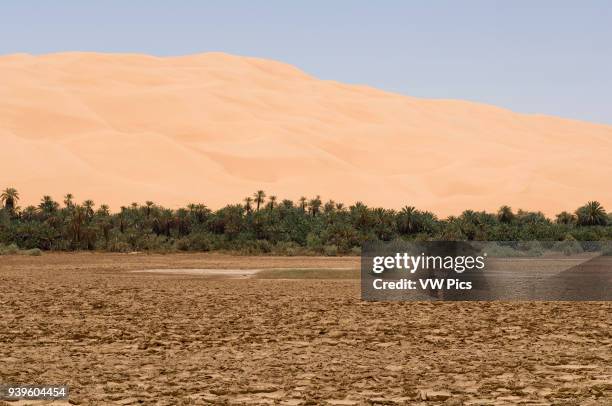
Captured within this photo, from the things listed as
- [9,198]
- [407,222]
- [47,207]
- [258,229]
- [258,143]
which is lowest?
[258,229]

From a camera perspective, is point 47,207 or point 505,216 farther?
point 47,207

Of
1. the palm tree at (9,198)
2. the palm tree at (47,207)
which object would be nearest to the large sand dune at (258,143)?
the palm tree at (9,198)

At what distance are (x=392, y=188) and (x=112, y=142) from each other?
3053 cm

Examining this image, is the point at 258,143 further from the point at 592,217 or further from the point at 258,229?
the point at 592,217

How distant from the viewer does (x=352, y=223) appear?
71.1m

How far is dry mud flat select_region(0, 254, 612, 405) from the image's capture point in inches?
484

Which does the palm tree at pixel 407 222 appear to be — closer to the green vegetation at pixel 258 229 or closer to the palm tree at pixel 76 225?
the green vegetation at pixel 258 229

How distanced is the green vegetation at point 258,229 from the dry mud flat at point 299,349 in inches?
1452

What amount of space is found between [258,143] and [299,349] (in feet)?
338

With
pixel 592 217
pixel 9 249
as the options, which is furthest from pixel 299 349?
pixel 592 217

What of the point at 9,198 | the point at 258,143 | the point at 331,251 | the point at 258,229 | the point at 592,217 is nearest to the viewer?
the point at 331,251

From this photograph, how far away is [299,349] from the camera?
16.1m

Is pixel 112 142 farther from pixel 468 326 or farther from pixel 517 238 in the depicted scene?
pixel 468 326

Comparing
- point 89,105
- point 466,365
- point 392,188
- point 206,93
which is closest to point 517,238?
point 392,188
